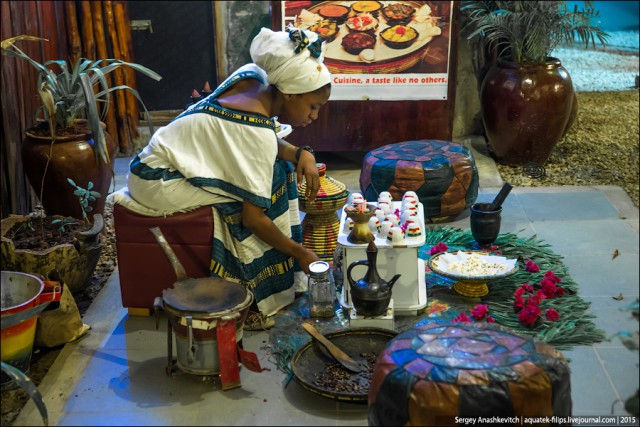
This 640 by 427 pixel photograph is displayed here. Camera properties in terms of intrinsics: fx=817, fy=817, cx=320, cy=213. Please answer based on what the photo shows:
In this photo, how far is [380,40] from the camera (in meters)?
6.24

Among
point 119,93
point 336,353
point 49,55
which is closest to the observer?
point 336,353

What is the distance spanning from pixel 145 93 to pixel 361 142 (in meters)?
2.01

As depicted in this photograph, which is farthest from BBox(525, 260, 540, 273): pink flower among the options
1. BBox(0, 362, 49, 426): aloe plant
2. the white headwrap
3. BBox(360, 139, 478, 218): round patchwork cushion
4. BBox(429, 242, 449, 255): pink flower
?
BBox(0, 362, 49, 426): aloe plant

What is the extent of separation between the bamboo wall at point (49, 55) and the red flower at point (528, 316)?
10.1ft

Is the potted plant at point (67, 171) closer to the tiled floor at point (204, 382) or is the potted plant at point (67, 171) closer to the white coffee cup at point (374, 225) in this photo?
the tiled floor at point (204, 382)

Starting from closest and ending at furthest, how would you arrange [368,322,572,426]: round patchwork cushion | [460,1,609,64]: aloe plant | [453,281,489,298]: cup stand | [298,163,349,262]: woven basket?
[368,322,572,426]: round patchwork cushion
[453,281,489,298]: cup stand
[298,163,349,262]: woven basket
[460,1,609,64]: aloe plant

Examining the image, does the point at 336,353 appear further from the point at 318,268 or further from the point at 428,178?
the point at 428,178

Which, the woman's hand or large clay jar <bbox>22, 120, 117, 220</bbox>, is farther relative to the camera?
large clay jar <bbox>22, 120, 117, 220</bbox>

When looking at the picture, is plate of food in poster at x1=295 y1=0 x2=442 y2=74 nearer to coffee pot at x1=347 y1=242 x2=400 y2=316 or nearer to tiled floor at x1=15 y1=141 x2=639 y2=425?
tiled floor at x1=15 y1=141 x2=639 y2=425

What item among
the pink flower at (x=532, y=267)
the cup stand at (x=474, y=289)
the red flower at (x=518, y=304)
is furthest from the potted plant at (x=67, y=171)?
the pink flower at (x=532, y=267)

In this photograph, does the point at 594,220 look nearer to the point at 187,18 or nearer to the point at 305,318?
the point at 305,318

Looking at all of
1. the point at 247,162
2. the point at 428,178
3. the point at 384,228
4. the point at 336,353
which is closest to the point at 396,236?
the point at 384,228

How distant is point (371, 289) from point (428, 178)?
1.63m

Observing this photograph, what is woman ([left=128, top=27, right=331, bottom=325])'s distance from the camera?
3893mm
